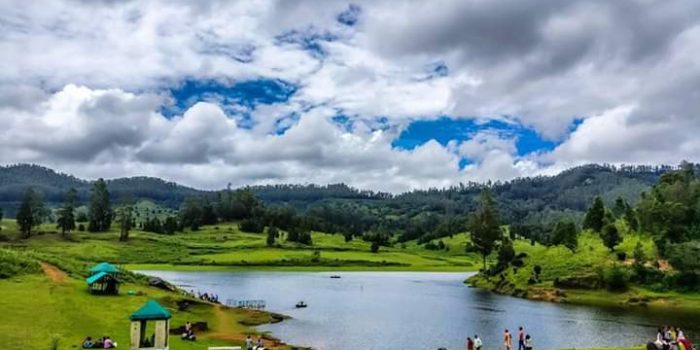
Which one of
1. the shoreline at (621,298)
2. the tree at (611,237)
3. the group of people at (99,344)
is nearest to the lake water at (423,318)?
the shoreline at (621,298)

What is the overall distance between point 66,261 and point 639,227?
13811 cm

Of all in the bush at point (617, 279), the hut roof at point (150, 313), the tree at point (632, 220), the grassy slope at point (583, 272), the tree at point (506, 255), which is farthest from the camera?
the tree at point (506, 255)

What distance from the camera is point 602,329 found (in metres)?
87.9

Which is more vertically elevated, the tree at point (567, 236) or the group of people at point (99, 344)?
the tree at point (567, 236)

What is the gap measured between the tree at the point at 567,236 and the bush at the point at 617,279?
26495 millimetres

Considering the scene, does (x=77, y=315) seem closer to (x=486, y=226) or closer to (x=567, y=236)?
(x=567, y=236)

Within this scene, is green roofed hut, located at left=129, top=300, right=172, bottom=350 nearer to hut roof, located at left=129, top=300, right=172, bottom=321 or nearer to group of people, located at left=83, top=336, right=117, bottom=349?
hut roof, located at left=129, top=300, right=172, bottom=321

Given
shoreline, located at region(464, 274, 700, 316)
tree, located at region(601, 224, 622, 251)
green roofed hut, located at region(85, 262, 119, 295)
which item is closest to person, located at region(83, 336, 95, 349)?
green roofed hut, located at region(85, 262, 119, 295)

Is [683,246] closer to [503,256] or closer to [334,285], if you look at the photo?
[503,256]

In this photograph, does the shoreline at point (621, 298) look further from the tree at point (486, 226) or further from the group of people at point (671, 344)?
the group of people at point (671, 344)

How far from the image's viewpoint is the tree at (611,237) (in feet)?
498

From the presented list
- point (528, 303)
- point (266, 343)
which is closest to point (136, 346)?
point (266, 343)

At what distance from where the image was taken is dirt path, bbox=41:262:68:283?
88.4 meters

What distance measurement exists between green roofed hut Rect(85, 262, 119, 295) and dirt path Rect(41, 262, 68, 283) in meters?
5.93
